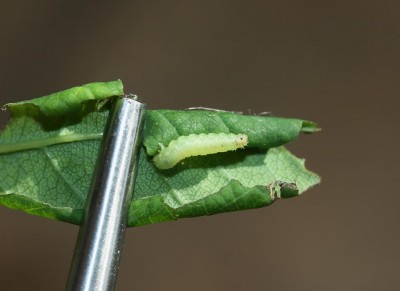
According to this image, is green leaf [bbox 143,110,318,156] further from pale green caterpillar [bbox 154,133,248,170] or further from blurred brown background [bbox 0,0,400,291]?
blurred brown background [bbox 0,0,400,291]

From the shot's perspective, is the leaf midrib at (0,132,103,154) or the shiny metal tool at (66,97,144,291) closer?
the shiny metal tool at (66,97,144,291)

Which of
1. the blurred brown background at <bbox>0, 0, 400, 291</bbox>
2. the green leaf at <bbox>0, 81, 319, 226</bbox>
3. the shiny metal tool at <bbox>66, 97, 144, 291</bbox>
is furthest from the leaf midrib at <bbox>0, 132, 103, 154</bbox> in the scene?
the blurred brown background at <bbox>0, 0, 400, 291</bbox>

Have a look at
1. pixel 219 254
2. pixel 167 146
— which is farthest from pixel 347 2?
pixel 167 146

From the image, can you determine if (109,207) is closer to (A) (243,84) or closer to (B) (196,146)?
(B) (196,146)

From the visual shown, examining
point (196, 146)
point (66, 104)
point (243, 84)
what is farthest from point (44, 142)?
point (243, 84)

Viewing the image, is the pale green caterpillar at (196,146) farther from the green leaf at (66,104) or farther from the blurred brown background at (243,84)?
the blurred brown background at (243,84)

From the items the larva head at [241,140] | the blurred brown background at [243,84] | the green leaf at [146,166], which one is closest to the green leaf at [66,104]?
the green leaf at [146,166]
